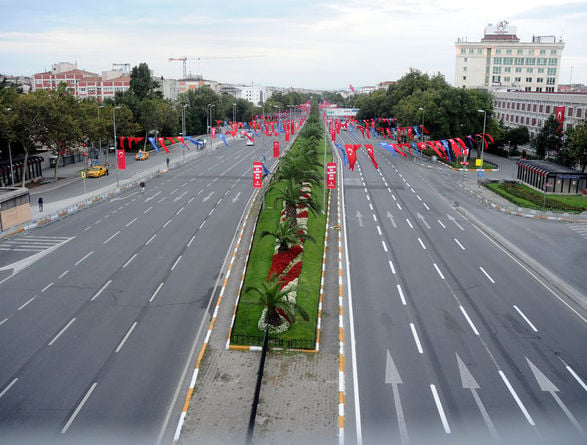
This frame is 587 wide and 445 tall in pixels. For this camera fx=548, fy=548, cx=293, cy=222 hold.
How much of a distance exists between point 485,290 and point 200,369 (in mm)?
16476

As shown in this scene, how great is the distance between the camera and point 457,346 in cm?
2316

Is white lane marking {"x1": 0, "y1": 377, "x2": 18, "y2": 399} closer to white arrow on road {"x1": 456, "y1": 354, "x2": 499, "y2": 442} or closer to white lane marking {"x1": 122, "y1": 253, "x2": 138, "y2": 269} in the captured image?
white lane marking {"x1": 122, "y1": 253, "x2": 138, "y2": 269}

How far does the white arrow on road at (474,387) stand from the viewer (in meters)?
17.7

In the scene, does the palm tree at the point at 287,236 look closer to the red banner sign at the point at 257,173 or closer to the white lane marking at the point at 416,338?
the white lane marking at the point at 416,338

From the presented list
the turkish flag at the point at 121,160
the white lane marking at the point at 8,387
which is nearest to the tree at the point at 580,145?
the turkish flag at the point at 121,160

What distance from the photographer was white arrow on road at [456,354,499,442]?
57.9ft

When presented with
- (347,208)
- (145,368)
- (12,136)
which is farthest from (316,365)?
(12,136)

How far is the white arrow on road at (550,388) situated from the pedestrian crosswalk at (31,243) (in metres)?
30.2

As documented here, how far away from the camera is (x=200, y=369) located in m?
21.0

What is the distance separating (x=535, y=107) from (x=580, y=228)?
54.2m

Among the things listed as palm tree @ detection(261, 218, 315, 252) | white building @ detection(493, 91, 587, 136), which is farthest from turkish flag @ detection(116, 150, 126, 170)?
white building @ detection(493, 91, 587, 136)

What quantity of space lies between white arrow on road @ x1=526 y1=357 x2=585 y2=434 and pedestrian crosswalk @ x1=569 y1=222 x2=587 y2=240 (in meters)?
24.1

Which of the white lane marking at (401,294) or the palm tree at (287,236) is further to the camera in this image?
the palm tree at (287,236)

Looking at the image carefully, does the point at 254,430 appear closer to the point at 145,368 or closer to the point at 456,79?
the point at 145,368
